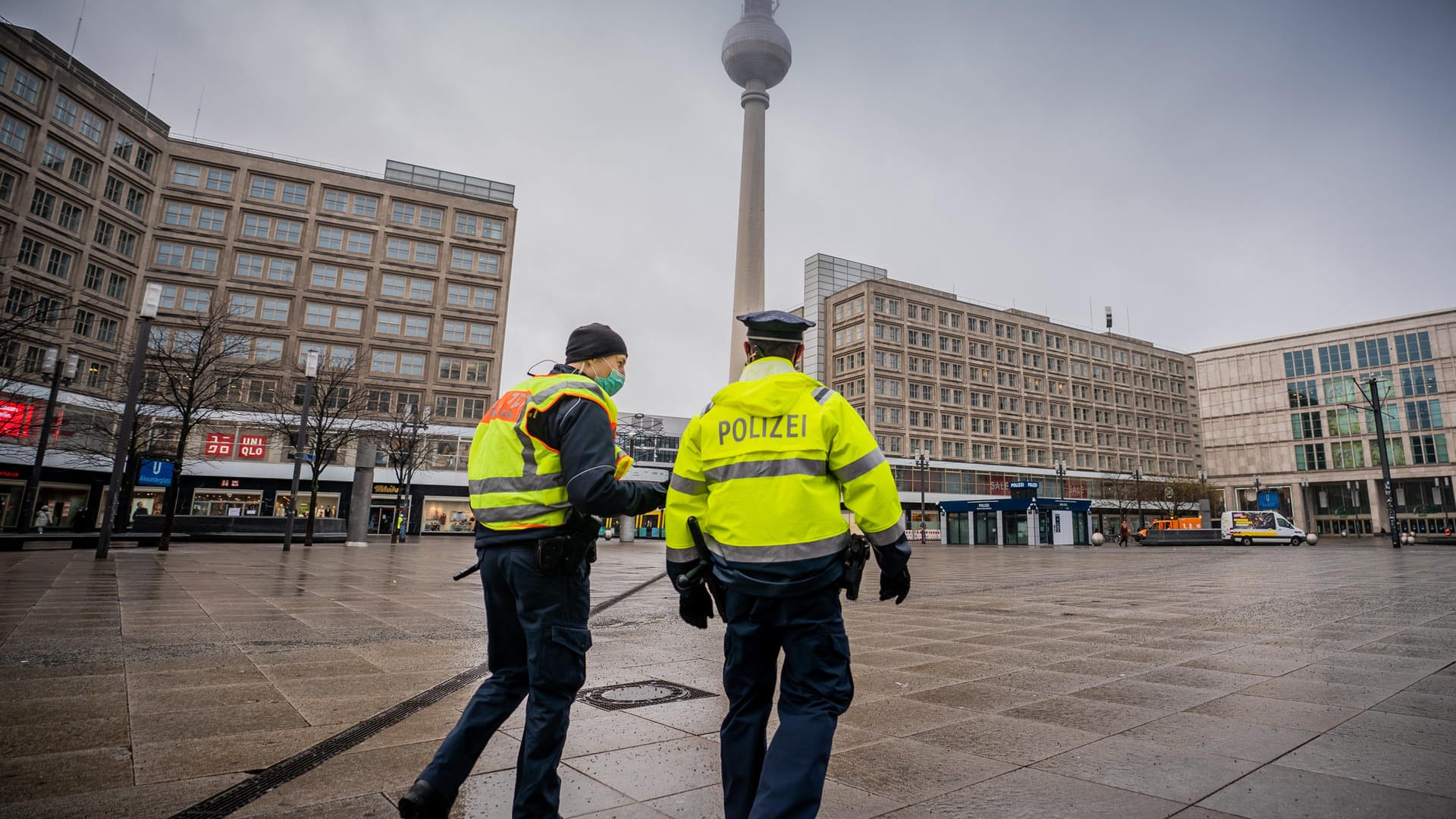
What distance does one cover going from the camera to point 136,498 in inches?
1770

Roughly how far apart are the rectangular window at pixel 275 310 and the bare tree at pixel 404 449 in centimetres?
1151

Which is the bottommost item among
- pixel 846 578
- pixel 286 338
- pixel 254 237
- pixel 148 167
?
pixel 846 578

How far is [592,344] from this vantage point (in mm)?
3307

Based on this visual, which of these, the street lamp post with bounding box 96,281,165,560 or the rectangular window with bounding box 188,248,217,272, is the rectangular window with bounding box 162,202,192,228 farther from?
the street lamp post with bounding box 96,281,165,560

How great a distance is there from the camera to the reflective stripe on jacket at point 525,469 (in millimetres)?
2869

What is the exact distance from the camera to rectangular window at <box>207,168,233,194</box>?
5041cm

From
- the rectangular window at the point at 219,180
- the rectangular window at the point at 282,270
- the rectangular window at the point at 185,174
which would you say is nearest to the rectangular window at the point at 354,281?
the rectangular window at the point at 282,270

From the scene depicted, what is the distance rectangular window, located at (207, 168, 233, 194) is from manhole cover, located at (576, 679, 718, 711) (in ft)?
197

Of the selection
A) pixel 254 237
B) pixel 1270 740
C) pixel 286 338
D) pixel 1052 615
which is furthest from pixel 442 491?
pixel 1270 740

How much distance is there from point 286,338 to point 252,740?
54497 millimetres

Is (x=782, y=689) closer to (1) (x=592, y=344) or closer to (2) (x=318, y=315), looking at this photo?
(1) (x=592, y=344)

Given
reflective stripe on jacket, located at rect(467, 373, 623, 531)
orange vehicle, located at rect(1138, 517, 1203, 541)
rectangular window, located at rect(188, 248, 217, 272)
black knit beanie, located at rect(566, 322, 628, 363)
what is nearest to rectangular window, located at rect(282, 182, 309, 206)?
rectangular window, located at rect(188, 248, 217, 272)

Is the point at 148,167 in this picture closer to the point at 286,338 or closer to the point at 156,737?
the point at 286,338

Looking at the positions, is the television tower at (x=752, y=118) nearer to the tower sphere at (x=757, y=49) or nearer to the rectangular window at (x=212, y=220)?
the tower sphere at (x=757, y=49)
